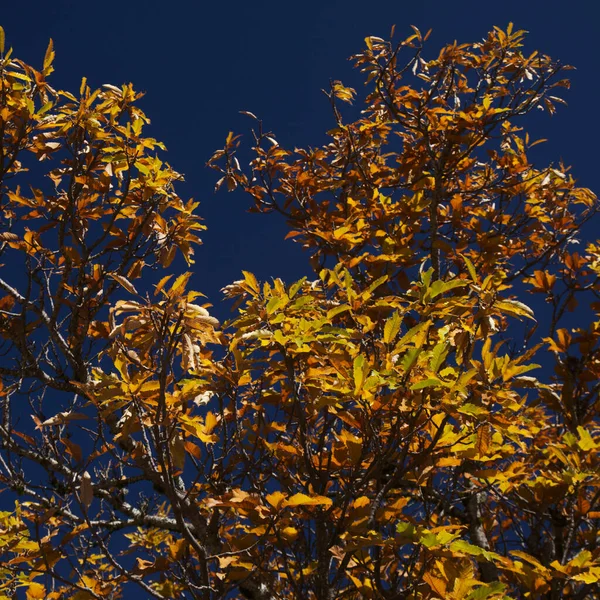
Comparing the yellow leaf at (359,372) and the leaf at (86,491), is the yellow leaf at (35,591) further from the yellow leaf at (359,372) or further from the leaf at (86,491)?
the yellow leaf at (359,372)

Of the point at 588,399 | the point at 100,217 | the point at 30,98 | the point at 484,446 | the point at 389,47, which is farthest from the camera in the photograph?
the point at 389,47

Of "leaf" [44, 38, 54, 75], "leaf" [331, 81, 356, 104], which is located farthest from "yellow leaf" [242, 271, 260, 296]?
"leaf" [331, 81, 356, 104]

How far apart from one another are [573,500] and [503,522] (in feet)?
5.62

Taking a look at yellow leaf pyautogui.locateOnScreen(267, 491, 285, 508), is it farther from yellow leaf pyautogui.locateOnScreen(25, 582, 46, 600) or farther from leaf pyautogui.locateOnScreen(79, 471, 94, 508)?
yellow leaf pyautogui.locateOnScreen(25, 582, 46, 600)

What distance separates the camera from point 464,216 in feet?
14.0

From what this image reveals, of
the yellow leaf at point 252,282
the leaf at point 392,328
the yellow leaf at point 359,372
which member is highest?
the yellow leaf at point 252,282

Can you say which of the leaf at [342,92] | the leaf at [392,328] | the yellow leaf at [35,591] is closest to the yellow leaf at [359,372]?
the leaf at [392,328]

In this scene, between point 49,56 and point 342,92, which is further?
point 342,92

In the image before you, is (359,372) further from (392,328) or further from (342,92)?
(342,92)

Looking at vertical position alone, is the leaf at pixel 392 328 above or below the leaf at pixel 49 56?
below

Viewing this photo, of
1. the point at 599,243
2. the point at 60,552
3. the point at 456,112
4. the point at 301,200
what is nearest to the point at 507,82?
the point at 456,112

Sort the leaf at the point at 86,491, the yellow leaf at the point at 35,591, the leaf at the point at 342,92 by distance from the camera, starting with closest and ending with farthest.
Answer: the leaf at the point at 86,491
the yellow leaf at the point at 35,591
the leaf at the point at 342,92

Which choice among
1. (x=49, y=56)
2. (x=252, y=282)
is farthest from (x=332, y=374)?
(x=49, y=56)

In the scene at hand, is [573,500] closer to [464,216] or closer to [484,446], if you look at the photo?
[484,446]
